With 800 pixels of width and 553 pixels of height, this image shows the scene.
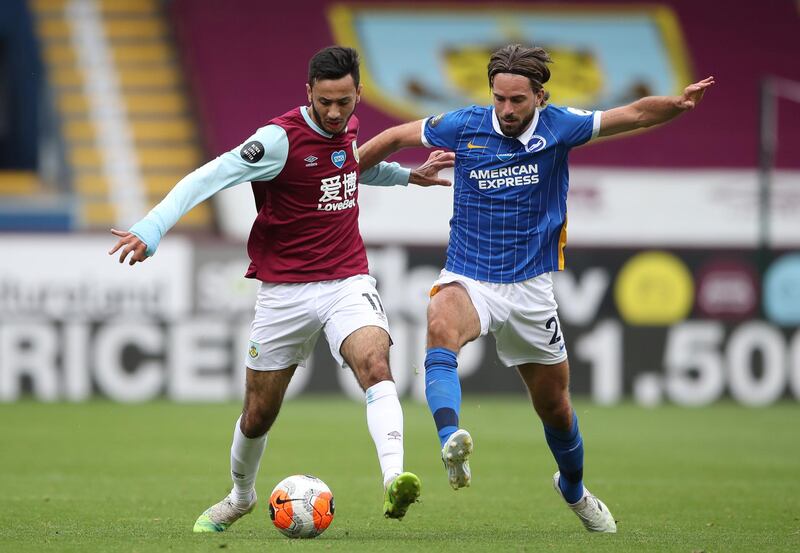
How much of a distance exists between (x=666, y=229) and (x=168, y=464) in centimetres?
1221

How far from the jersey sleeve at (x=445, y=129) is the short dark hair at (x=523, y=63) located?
30 cm

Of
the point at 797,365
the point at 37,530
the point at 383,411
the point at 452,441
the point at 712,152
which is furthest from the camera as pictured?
the point at 712,152

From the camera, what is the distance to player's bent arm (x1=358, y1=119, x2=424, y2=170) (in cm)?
763

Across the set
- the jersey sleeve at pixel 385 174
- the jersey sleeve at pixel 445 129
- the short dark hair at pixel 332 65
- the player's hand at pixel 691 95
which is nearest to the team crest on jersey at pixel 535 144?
the jersey sleeve at pixel 445 129

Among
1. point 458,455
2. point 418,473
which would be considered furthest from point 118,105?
point 458,455

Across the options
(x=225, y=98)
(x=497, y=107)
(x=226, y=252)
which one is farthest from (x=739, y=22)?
(x=497, y=107)

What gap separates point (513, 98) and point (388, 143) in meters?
0.73

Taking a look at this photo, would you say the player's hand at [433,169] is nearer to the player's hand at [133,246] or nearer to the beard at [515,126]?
the beard at [515,126]

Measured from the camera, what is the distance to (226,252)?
1769 cm

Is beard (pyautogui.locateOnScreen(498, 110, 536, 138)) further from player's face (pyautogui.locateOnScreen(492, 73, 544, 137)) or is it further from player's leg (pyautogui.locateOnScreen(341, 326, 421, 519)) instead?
player's leg (pyautogui.locateOnScreen(341, 326, 421, 519))

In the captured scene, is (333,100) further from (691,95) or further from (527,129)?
(691,95)

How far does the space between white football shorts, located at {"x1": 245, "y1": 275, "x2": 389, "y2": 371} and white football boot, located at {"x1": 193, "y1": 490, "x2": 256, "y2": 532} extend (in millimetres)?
826

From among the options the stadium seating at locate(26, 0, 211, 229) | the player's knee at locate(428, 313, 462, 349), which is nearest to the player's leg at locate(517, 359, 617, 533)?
the player's knee at locate(428, 313, 462, 349)

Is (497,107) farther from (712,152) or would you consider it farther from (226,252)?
(712,152)
